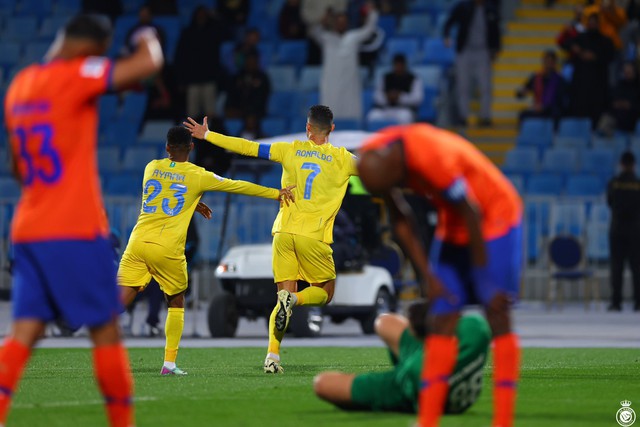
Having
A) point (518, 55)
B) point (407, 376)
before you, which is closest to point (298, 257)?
point (407, 376)

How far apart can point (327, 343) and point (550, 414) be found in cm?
895

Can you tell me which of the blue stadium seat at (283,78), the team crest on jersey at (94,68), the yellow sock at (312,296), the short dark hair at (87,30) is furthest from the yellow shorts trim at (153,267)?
the blue stadium seat at (283,78)

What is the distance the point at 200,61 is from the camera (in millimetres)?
28422

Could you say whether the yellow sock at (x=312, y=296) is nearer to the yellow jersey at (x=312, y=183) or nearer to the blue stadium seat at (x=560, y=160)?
the yellow jersey at (x=312, y=183)

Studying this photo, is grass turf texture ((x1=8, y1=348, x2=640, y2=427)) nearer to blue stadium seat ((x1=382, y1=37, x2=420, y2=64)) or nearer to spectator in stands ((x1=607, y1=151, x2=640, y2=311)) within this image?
spectator in stands ((x1=607, y1=151, x2=640, y2=311))

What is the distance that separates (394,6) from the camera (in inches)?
1248

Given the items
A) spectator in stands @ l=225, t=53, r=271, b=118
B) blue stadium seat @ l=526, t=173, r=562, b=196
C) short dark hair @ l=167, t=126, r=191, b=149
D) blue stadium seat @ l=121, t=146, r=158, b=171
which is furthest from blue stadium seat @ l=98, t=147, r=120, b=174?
short dark hair @ l=167, t=126, r=191, b=149

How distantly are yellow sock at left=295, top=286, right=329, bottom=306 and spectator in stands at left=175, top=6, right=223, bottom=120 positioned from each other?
556 inches

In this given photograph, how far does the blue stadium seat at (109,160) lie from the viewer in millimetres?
28547

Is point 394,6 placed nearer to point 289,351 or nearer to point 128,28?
point 128,28

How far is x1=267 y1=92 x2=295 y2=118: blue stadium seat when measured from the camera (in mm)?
29938

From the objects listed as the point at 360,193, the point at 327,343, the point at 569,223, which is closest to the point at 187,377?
the point at 327,343

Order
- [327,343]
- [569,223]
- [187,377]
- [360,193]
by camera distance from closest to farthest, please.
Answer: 1. [187,377]
2. [327,343]
3. [360,193]
4. [569,223]

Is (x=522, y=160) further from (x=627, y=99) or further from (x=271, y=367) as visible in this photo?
(x=271, y=367)
